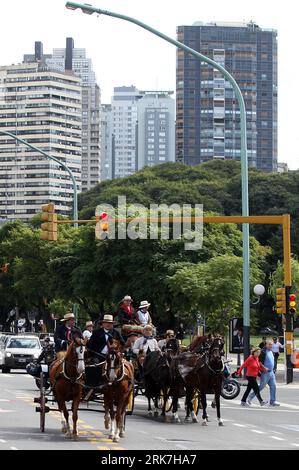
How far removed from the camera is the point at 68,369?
70.7 ft

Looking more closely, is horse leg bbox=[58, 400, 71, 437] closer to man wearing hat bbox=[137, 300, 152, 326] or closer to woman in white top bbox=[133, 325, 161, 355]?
woman in white top bbox=[133, 325, 161, 355]

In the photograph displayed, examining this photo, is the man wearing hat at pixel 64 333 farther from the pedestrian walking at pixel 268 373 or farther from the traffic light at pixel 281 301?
the traffic light at pixel 281 301

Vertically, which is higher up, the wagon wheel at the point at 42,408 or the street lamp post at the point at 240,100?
the street lamp post at the point at 240,100

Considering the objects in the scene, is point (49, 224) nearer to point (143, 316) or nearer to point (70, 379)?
point (143, 316)

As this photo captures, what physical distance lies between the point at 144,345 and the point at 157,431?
4.47 metres

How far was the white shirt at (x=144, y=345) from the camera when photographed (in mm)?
28156

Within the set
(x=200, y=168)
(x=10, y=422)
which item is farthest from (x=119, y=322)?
(x=200, y=168)

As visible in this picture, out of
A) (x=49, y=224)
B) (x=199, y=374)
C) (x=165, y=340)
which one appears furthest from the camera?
(x=49, y=224)

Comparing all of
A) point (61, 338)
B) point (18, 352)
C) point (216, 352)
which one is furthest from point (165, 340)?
point (18, 352)

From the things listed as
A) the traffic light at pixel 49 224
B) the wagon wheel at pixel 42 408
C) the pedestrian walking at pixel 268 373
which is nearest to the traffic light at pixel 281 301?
the pedestrian walking at pixel 268 373

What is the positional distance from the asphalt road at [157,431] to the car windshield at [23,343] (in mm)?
14988

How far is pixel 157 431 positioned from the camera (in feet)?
78.6

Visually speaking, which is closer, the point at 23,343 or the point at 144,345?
the point at 144,345
